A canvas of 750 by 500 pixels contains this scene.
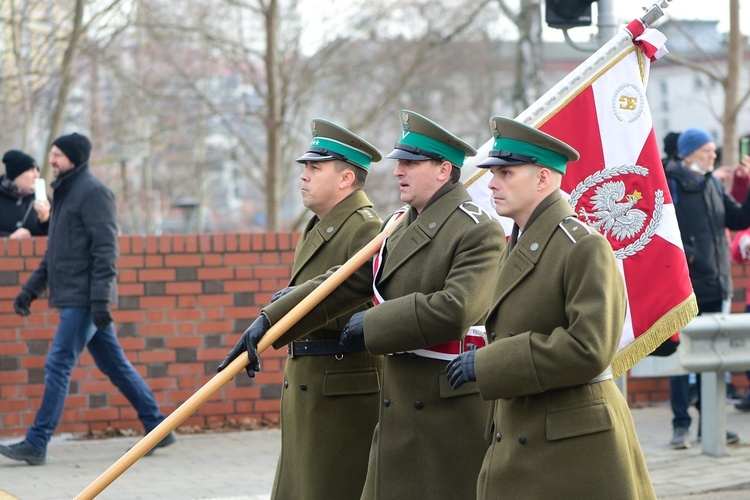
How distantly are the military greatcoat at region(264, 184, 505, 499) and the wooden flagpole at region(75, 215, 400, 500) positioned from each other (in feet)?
0.56

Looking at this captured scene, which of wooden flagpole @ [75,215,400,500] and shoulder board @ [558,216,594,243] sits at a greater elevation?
shoulder board @ [558,216,594,243]

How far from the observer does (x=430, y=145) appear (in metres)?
4.70

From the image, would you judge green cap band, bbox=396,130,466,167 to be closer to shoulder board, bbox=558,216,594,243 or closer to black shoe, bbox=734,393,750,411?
shoulder board, bbox=558,216,594,243

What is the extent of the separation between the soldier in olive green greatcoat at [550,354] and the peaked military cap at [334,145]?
1330mm

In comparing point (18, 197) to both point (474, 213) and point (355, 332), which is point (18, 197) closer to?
point (355, 332)

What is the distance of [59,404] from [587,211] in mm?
3950

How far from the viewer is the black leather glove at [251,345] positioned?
4.73m

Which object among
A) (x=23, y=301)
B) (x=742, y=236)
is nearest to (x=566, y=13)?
(x=742, y=236)

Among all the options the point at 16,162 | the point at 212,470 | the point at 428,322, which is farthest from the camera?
the point at 16,162

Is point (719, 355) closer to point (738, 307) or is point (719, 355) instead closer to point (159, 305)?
point (738, 307)

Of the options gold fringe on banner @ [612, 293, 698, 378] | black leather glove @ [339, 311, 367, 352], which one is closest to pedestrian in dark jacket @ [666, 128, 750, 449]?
gold fringe on banner @ [612, 293, 698, 378]

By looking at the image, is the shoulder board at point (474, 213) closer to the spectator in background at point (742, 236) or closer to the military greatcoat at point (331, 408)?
the military greatcoat at point (331, 408)

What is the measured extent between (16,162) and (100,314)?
2.02m

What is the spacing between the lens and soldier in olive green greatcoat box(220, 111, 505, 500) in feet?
14.5
